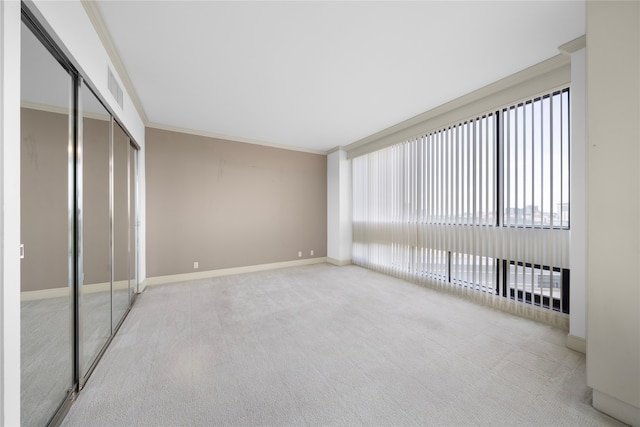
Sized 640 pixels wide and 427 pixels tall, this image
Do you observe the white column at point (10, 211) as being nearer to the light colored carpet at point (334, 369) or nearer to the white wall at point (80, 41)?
the white wall at point (80, 41)

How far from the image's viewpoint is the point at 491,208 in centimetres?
335

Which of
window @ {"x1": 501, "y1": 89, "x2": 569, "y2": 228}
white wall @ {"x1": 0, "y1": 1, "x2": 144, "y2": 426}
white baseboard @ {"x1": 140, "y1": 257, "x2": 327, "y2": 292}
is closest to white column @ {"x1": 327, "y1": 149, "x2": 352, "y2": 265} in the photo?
white baseboard @ {"x1": 140, "y1": 257, "x2": 327, "y2": 292}

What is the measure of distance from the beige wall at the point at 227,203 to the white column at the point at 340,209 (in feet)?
0.91

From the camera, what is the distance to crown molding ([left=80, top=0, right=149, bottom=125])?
190 cm

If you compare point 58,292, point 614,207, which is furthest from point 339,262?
point 58,292

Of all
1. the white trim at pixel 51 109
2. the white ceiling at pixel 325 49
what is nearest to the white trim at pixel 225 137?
the white ceiling at pixel 325 49

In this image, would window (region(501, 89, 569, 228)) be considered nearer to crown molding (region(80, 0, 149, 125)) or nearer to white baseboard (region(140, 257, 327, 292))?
white baseboard (region(140, 257, 327, 292))

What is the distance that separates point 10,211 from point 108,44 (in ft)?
6.88

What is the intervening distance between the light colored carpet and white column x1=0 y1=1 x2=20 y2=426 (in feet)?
2.41

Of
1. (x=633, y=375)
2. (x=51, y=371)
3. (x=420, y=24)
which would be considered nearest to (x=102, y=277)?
(x=51, y=371)

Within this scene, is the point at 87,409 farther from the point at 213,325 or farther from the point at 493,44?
the point at 493,44

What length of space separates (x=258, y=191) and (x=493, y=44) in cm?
462

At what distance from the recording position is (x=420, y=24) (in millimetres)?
2148

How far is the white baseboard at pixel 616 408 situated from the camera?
1480 millimetres
